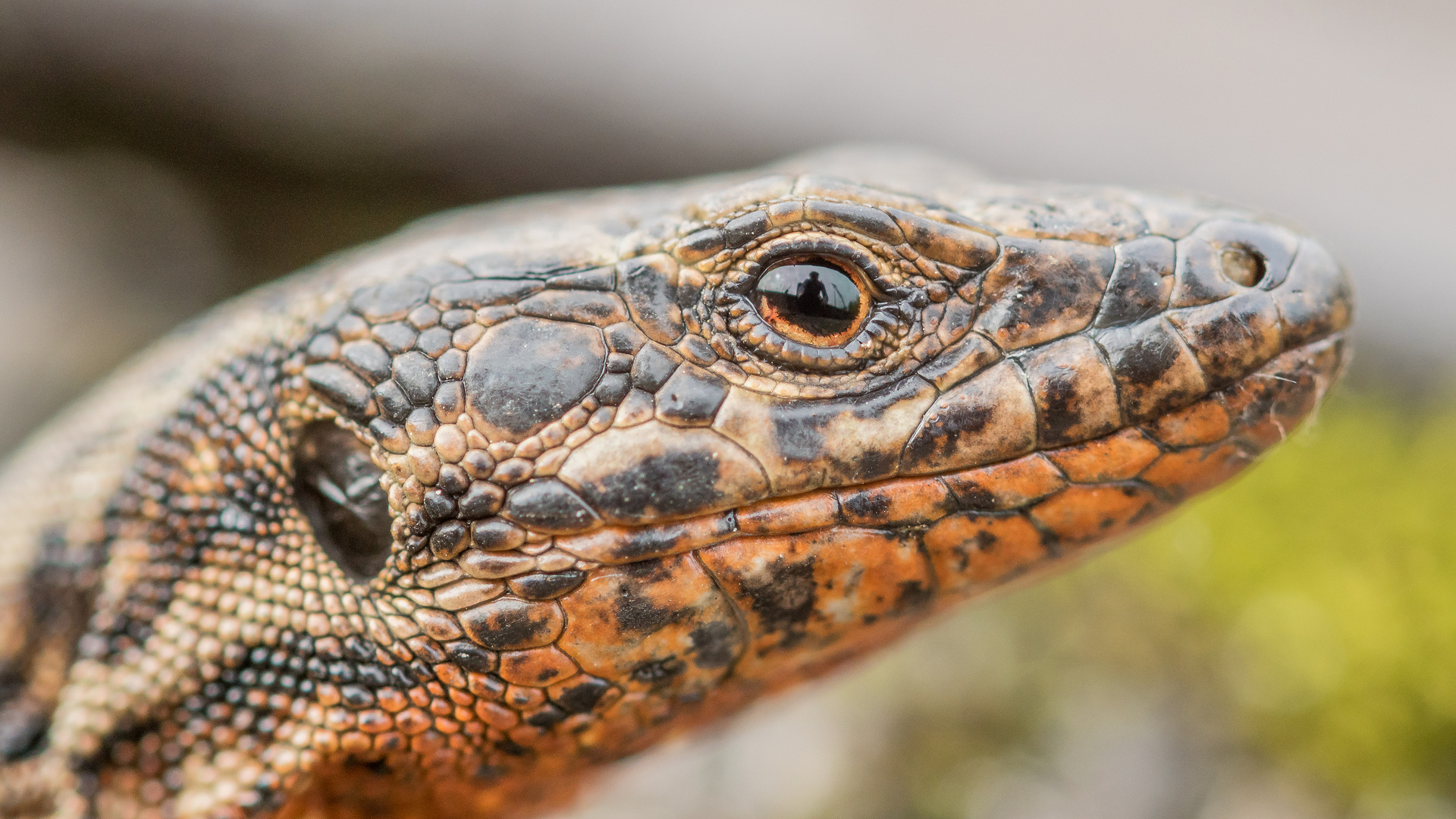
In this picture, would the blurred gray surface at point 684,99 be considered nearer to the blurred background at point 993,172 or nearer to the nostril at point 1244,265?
the blurred background at point 993,172

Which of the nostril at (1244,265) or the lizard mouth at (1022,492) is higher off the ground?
the nostril at (1244,265)

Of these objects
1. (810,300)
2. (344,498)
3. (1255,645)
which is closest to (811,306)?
(810,300)

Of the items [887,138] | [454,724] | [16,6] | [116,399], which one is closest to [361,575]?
[454,724]

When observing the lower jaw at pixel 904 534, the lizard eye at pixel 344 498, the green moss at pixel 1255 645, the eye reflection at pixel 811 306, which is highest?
the eye reflection at pixel 811 306

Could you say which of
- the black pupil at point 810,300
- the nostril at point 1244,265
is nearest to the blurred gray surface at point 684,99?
the nostril at point 1244,265

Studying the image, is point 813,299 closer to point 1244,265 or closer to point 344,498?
point 1244,265

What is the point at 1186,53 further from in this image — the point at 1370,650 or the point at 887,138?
the point at 1370,650
